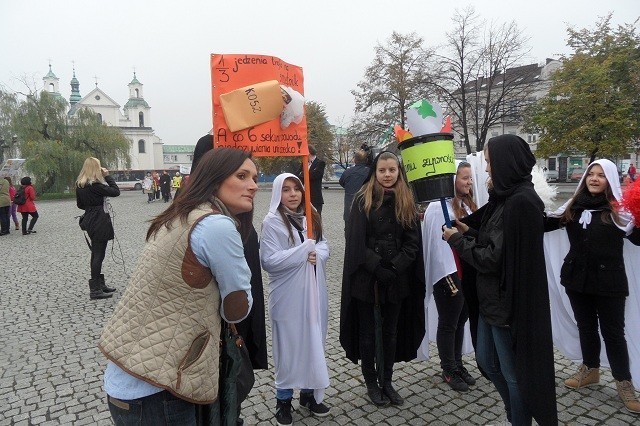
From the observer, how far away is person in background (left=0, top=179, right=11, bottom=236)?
14077 millimetres

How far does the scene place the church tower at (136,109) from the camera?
291 ft

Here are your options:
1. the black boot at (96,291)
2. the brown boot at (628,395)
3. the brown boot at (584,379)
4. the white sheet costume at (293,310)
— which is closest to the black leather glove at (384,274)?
the white sheet costume at (293,310)

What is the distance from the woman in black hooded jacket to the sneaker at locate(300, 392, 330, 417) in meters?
1.40

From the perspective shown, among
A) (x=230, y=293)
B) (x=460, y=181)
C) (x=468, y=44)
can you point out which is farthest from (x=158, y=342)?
(x=468, y=44)

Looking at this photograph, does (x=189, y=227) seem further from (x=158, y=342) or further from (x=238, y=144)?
(x=238, y=144)

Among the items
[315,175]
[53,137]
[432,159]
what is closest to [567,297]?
[432,159]

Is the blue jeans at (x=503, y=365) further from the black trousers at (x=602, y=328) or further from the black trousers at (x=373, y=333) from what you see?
the black trousers at (x=602, y=328)

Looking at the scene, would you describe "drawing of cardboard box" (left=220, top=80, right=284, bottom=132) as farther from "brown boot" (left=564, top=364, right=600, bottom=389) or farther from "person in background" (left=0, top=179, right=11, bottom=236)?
"person in background" (left=0, top=179, right=11, bottom=236)

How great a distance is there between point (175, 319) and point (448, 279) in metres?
2.81

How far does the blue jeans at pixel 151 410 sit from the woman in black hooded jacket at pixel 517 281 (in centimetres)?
189

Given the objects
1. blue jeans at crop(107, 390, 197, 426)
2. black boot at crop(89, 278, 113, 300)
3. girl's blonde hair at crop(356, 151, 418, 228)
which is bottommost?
black boot at crop(89, 278, 113, 300)

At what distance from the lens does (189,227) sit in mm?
1723

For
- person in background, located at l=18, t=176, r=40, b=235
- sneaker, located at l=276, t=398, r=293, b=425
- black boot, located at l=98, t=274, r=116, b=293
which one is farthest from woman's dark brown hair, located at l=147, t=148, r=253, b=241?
person in background, located at l=18, t=176, r=40, b=235

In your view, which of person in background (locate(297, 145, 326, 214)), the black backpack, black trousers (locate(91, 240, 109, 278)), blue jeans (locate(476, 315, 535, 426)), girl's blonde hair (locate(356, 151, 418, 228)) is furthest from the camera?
the black backpack
